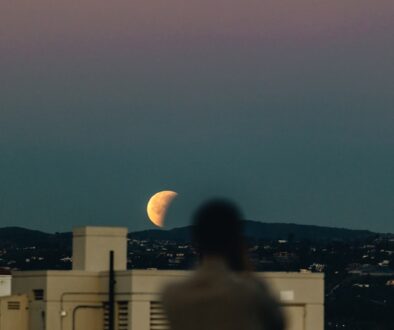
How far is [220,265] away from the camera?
8.95 m

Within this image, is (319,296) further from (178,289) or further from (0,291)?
(0,291)

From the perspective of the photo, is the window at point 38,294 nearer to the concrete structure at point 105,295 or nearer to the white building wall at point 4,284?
the concrete structure at point 105,295

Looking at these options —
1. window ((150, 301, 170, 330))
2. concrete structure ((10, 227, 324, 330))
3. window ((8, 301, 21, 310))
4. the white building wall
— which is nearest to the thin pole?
concrete structure ((10, 227, 324, 330))

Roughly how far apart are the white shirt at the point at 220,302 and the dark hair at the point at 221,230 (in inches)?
2.7

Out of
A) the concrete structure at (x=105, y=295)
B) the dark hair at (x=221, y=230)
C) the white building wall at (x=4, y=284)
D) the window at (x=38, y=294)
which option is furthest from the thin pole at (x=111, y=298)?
the white building wall at (x=4, y=284)

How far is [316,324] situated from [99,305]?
610 cm

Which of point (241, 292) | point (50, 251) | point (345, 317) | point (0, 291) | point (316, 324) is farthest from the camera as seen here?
point (345, 317)

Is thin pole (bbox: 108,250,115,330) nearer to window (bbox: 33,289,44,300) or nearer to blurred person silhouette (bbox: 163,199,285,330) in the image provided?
window (bbox: 33,289,44,300)

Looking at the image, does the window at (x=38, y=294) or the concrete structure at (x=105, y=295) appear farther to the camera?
the window at (x=38, y=294)

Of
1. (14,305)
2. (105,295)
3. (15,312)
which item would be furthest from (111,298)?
(15,312)

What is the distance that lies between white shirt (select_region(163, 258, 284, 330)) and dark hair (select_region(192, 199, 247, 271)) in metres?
0.07

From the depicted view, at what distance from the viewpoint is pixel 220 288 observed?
8805mm

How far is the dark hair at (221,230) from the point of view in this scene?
901cm

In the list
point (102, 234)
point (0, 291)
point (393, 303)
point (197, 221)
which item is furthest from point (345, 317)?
point (197, 221)
